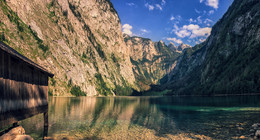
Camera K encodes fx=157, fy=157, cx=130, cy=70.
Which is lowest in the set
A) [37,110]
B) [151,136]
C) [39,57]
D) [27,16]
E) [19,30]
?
[151,136]

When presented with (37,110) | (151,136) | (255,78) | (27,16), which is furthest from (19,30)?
(255,78)

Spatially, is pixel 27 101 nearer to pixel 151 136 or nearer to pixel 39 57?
pixel 151 136

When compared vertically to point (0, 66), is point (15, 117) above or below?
below

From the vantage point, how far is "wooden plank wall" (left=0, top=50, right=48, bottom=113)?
56.9 feet

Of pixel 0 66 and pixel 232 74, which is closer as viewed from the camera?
pixel 0 66

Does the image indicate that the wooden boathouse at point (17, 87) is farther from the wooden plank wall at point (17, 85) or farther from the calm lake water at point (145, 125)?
the calm lake water at point (145, 125)

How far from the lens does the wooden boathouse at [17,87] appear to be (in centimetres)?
1723

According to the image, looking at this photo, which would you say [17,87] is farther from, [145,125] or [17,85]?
[145,125]

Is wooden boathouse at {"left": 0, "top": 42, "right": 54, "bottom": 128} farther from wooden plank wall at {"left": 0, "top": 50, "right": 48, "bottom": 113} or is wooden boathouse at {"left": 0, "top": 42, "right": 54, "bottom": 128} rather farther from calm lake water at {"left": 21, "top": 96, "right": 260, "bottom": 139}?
calm lake water at {"left": 21, "top": 96, "right": 260, "bottom": 139}

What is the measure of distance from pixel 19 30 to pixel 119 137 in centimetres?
17905

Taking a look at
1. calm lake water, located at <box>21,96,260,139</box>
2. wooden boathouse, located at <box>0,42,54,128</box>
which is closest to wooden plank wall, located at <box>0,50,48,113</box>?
wooden boathouse, located at <box>0,42,54,128</box>

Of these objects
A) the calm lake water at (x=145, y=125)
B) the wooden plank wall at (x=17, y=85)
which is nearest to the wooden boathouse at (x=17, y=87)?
the wooden plank wall at (x=17, y=85)

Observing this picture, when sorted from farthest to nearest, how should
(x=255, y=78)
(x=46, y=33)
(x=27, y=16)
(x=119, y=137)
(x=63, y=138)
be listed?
(x=46, y=33), (x=27, y=16), (x=255, y=78), (x=119, y=137), (x=63, y=138)

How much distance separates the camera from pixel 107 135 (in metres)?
28.9
